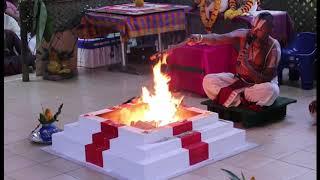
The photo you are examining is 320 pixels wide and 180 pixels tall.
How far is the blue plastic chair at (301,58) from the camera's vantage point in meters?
6.57

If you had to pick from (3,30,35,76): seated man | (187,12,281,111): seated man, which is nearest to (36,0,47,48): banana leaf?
(3,30,35,76): seated man

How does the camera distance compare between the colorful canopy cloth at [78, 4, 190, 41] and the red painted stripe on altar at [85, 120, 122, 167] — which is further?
the colorful canopy cloth at [78, 4, 190, 41]

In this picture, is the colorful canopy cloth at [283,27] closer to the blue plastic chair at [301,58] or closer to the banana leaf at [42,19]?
the blue plastic chair at [301,58]

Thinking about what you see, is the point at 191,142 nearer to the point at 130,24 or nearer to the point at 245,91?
the point at 245,91

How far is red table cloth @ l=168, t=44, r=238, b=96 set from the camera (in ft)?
20.6

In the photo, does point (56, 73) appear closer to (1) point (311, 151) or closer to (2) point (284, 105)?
(2) point (284, 105)

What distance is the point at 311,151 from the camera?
446cm

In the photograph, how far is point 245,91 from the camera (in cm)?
512

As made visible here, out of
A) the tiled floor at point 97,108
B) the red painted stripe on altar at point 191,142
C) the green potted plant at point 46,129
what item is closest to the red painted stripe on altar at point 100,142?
the tiled floor at point 97,108

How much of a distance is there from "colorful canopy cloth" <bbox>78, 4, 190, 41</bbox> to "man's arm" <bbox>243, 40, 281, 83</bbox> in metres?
2.73

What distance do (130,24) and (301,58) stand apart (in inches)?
92.0

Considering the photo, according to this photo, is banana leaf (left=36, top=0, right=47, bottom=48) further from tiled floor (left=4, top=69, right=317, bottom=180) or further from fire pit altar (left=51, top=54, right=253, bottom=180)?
fire pit altar (left=51, top=54, right=253, bottom=180)

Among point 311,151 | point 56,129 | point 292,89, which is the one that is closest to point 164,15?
point 292,89

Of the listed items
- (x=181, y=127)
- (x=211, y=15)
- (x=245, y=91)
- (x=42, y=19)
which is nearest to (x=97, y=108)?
(x=42, y=19)
